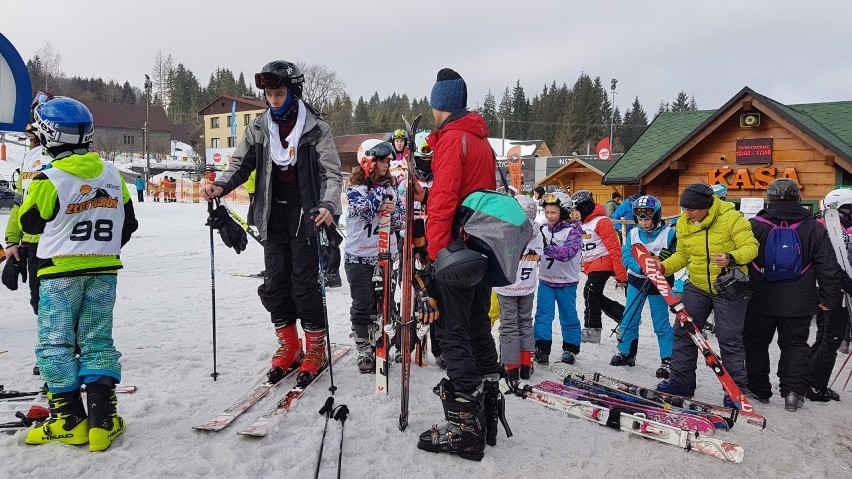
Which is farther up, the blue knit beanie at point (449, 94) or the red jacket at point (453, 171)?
the blue knit beanie at point (449, 94)

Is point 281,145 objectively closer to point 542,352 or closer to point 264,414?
point 264,414

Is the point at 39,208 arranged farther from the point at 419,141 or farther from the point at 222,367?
the point at 419,141

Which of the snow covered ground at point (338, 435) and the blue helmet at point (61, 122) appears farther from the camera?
the blue helmet at point (61, 122)

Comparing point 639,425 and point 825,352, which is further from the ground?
point 825,352

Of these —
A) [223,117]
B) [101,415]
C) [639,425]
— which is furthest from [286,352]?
[223,117]

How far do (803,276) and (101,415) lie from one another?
5.70 m

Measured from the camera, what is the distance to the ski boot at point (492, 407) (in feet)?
11.7

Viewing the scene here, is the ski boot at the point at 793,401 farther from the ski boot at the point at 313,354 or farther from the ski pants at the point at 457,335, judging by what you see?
the ski boot at the point at 313,354

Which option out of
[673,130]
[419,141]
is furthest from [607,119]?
[419,141]

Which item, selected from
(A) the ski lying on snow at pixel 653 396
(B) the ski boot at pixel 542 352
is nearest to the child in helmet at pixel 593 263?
(B) the ski boot at pixel 542 352

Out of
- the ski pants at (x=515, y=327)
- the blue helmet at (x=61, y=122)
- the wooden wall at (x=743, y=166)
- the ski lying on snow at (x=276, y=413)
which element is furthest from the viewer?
the wooden wall at (x=743, y=166)

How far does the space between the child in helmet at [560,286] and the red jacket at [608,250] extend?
0.65m

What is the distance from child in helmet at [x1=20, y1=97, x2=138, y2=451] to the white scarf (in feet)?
4.21

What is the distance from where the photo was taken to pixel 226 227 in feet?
14.9
